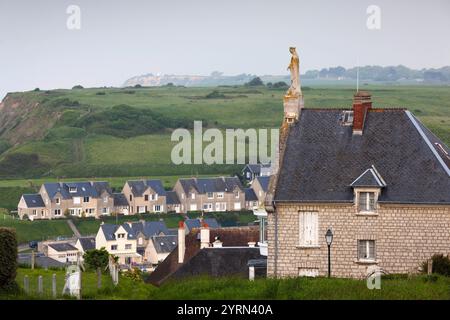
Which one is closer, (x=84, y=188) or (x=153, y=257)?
(x=153, y=257)

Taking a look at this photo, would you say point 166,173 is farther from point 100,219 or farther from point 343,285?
point 343,285

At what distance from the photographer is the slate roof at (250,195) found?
160 metres

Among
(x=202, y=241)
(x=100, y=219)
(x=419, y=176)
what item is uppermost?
(x=419, y=176)

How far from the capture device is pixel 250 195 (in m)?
161

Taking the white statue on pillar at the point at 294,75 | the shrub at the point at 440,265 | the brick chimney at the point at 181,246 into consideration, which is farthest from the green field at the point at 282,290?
the brick chimney at the point at 181,246

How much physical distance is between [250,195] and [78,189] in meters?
20.6

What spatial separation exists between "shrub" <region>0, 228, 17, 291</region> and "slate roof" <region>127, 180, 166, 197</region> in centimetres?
12576

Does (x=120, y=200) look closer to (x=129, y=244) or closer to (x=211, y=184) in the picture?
(x=211, y=184)

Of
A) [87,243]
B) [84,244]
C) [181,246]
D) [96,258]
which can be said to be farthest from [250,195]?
[181,246]

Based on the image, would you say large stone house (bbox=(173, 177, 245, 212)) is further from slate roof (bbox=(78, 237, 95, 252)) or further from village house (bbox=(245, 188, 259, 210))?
slate roof (bbox=(78, 237, 95, 252))

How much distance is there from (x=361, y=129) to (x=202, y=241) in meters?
10.2

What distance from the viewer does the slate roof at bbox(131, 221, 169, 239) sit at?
125 metres

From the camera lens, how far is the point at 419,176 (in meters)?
38.0

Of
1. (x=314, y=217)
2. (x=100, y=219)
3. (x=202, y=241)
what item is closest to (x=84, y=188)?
(x=100, y=219)
